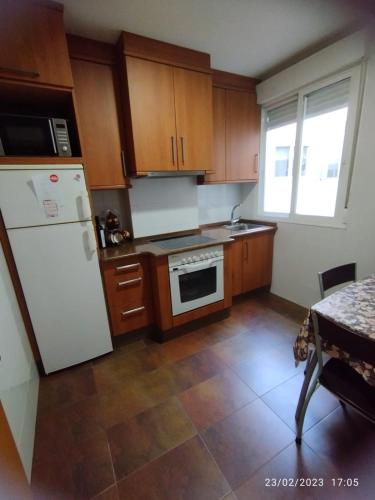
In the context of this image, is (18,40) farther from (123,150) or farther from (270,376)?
(270,376)

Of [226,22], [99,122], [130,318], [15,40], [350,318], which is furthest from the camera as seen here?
[130,318]

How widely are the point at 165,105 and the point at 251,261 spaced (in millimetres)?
1798

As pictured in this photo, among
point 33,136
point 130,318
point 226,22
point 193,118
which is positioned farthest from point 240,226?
point 33,136

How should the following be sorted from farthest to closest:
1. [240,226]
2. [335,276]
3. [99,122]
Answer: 1. [240,226]
2. [99,122]
3. [335,276]

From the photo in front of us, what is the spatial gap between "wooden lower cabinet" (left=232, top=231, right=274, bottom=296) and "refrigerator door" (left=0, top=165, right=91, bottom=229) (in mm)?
1566

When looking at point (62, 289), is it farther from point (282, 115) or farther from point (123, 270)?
point (282, 115)

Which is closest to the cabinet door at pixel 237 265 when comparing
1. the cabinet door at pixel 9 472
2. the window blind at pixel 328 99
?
the window blind at pixel 328 99

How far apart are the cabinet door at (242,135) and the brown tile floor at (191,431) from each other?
189 cm

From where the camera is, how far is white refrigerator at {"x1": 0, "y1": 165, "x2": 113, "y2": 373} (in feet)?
4.66

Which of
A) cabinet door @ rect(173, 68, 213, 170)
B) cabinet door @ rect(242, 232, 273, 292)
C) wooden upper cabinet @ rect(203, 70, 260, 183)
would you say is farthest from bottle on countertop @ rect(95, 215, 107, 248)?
cabinet door @ rect(242, 232, 273, 292)

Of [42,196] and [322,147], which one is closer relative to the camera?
[42,196]

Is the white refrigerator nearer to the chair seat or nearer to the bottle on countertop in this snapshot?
the bottle on countertop

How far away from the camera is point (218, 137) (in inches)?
93.4

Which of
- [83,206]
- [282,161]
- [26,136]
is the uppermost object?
[26,136]
